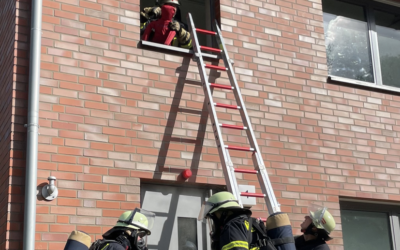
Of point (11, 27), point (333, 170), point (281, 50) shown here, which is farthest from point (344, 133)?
point (11, 27)

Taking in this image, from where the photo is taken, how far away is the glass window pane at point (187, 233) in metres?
6.07

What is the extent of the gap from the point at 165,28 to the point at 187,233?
7.26 ft

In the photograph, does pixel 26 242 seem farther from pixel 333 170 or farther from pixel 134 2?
pixel 333 170

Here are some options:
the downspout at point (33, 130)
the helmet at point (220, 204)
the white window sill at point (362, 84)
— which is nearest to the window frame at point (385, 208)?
the white window sill at point (362, 84)

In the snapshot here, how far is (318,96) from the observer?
7.21 meters

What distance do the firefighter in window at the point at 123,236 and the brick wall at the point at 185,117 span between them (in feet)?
2.58

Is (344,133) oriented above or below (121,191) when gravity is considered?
→ above

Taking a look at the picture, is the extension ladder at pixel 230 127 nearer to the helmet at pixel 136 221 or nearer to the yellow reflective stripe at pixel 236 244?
the helmet at pixel 136 221

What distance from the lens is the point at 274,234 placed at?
465 centimetres

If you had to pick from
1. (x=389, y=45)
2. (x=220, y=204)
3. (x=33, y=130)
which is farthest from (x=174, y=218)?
(x=389, y=45)

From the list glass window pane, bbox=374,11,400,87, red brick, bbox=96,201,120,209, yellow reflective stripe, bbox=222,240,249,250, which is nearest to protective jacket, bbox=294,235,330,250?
yellow reflective stripe, bbox=222,240,249,250

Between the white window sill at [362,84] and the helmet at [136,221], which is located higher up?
the white window sill at [362,84]

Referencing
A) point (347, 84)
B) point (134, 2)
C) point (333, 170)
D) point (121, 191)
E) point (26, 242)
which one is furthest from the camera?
point (347, 84)

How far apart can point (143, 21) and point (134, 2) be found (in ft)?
2.20
